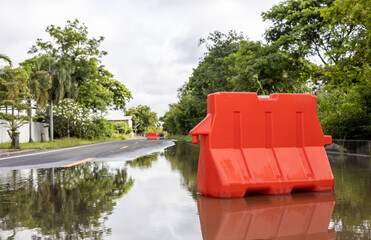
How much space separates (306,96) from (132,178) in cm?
421

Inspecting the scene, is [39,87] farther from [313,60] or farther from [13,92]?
[313,60]

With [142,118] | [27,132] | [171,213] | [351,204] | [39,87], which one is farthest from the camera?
[142,118]

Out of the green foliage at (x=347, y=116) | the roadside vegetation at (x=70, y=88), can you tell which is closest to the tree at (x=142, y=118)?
the roadside vegetation at (x=70, y=88)

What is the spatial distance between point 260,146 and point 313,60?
62.2ft

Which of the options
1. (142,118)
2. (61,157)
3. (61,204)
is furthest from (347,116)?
(142,118)

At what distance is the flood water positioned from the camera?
3.56m

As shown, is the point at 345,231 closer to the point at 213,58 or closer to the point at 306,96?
the point at 306,96

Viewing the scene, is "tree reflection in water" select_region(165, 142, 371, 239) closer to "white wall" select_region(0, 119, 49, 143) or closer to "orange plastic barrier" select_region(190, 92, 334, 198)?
"orange plastic barrier" select_region(190, 92, 334, 198)

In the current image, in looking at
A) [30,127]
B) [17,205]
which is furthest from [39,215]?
[30,127]

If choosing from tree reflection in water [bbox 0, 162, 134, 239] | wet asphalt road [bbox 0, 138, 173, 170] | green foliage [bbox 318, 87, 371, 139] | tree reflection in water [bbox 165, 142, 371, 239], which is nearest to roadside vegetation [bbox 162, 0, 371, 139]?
green foliage [bbox 318, 87, 371, 139]

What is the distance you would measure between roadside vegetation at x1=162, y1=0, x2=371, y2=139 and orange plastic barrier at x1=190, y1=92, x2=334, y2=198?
23.4 feet

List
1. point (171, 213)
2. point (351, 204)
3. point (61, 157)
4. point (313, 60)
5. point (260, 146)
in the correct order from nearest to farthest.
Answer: point (171, 213), point (351, 204), point (260, 146), point (61, 157), point (313, 60)

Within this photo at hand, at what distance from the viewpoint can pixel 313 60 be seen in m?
23.1

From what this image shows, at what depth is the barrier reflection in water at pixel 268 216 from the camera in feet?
11.6
